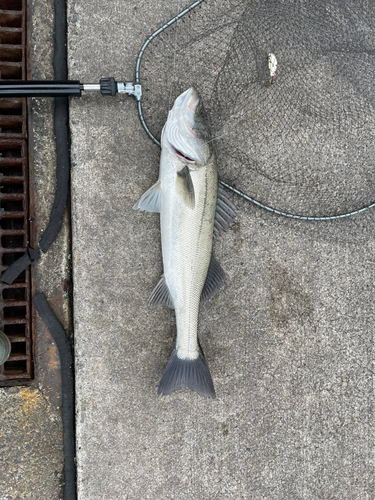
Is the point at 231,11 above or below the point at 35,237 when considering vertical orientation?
above

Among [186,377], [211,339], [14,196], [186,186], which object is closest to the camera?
[186,186]

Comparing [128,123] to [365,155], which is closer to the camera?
[128,123]

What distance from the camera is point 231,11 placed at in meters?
2.81

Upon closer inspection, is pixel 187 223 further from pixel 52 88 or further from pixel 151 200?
pixel 52 88

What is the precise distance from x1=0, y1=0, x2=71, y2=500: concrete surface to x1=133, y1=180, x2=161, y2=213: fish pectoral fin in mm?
654

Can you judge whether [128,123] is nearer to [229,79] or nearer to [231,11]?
[229,79]

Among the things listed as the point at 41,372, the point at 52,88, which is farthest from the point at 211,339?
the point at 52,88

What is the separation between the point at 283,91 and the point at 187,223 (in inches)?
56.3

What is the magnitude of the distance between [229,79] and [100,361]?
247 centimetres

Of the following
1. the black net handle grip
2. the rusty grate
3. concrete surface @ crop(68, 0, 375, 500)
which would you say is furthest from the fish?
the rusty grate

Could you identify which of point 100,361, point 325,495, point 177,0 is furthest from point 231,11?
point 325,495

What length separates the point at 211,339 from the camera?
281cm

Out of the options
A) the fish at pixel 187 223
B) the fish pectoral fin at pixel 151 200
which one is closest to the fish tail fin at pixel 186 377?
the fish at pixel 187 223

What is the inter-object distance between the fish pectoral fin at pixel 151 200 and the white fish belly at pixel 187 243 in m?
0.08
